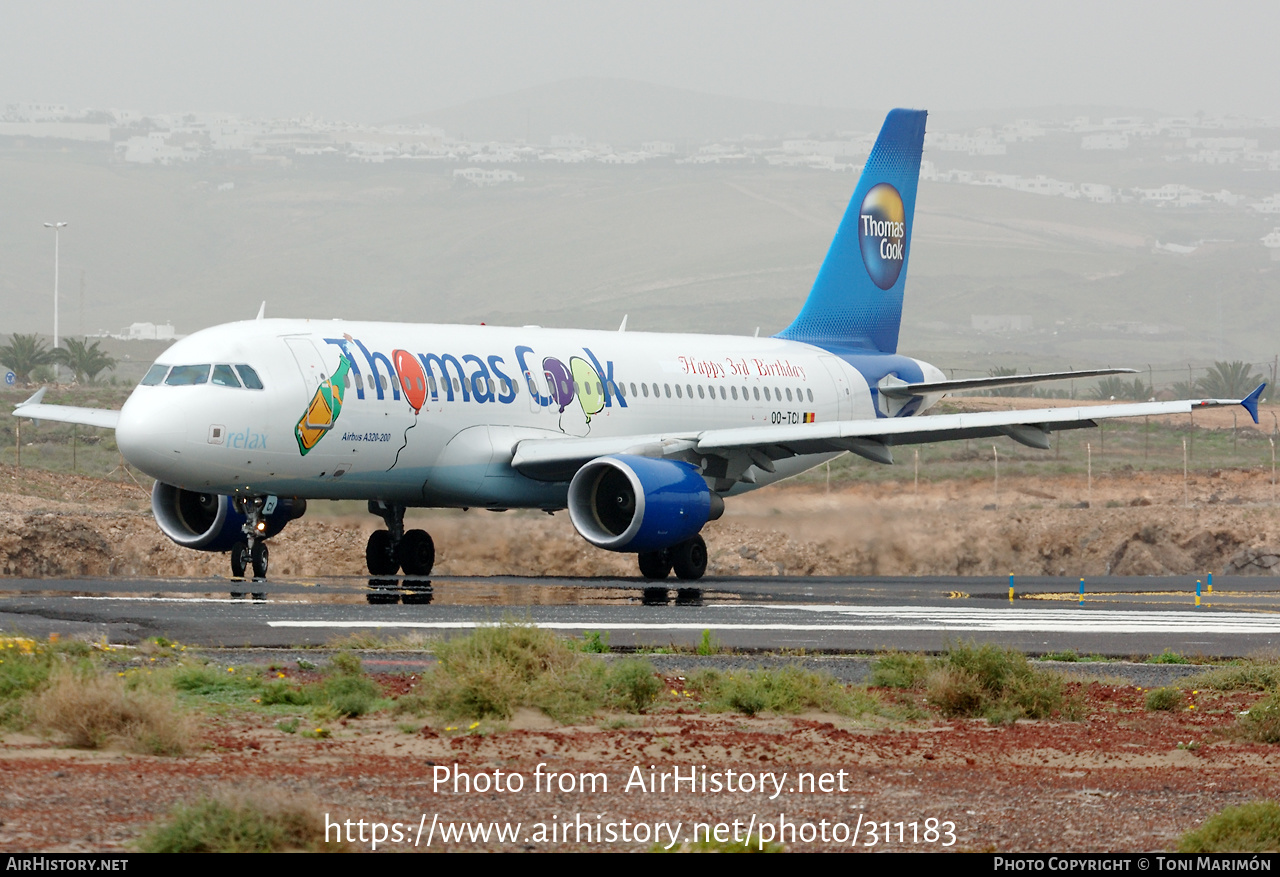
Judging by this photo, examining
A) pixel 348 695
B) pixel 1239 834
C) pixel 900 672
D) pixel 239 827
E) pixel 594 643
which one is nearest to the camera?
pixel 239 827

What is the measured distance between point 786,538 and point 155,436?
16.7m

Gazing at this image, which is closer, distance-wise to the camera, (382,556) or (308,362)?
(308,362)

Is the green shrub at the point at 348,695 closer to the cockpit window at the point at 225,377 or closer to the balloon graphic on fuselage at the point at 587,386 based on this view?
the cockpit window at the point at 225,377

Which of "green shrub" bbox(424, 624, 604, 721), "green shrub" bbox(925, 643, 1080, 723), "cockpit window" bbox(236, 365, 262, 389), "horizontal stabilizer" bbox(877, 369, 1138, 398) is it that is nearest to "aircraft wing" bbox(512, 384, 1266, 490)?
"horizontal stabilizer" bbox(877, 369, 1138, 398)

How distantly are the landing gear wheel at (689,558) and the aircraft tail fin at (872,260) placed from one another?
24.7 ft

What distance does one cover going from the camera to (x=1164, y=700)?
1248 cm

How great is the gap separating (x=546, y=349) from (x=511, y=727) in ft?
56.4

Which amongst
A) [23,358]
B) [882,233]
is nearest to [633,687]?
[882,233]

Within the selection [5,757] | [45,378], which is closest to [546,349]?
[5,757]

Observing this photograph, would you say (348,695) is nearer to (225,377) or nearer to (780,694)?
(780,694)

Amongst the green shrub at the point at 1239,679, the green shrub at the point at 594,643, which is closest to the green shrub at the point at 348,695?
the green shrub at the point at 594,643

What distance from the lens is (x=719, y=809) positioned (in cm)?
838

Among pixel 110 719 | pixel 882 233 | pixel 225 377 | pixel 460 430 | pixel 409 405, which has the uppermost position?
pixel 882 233

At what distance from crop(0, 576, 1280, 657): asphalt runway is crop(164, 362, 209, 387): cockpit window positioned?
8.38ft
